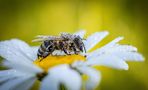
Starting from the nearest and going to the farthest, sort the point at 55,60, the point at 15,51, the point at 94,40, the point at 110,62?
1. the point at 110,62
2. the point at 55,60
3. the point at 15,51
4. the point at 94,40

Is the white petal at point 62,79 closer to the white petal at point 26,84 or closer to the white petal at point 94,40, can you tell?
the white petal at point 26,84

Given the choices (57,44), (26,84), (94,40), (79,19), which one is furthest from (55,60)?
(79,19)

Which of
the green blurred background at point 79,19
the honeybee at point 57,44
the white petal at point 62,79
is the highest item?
the green blurred background at point 79,19

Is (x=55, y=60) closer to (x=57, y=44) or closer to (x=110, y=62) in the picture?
(x=57, y=44)

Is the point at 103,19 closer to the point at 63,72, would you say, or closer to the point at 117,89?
the point at 117,89

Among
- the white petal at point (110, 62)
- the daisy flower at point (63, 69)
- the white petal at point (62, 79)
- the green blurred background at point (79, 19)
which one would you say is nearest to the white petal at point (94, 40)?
the daisy flower at point (63, 69)

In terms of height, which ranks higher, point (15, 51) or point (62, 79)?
point (15, 51)

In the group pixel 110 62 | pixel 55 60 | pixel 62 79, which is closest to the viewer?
pixel 62 79

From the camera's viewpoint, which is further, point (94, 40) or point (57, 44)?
point (94, 40)

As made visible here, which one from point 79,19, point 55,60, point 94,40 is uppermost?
point 79,19
